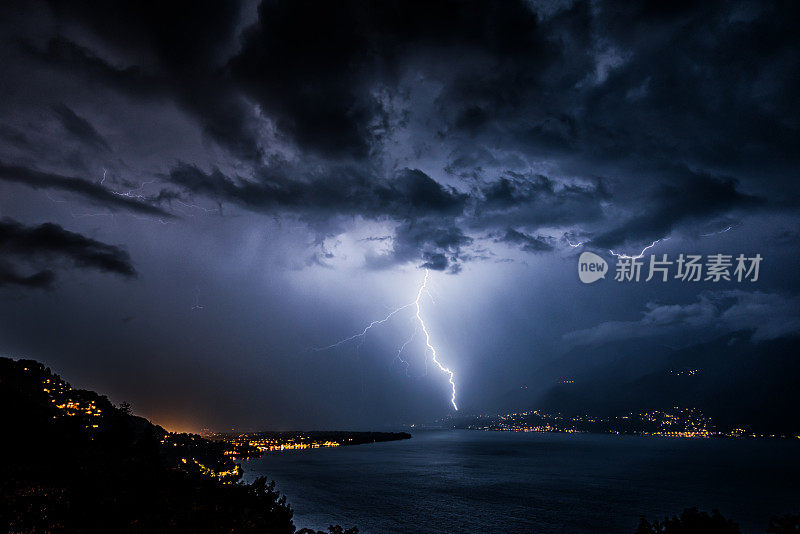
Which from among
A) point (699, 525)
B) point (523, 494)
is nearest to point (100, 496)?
point (699, 525)

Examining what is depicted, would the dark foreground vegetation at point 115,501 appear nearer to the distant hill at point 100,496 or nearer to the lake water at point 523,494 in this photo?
the distant hill at point 100,496

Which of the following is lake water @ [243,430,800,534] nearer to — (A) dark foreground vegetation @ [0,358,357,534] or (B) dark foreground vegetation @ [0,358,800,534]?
(B) dark foreground vegetation @ [0,358,800,534]

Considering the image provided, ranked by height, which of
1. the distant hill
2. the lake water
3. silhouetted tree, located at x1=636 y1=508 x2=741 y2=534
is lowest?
the lake water

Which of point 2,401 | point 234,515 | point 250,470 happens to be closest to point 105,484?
point 234,515

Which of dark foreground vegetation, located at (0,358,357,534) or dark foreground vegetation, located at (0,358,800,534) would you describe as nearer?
dark foreground vegetation, located at (0,358,800,534)

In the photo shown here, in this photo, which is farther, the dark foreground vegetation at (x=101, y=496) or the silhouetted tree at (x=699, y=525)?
the dark foreground vegetation at (x=101, y=496)

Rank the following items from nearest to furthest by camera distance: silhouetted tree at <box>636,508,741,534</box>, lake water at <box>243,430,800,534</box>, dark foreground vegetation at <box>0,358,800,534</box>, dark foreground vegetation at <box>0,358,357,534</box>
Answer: silhouetted tree at <box>636,508,741,534</box>, dark foreground vegetation at <box>0,358,800,534</box>, dark foreground vegetation at <box>0,358,357,534</box>, lake water at <box>243,430,800,534</box>

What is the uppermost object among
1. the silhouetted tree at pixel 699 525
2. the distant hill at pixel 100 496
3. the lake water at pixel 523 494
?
the silhouetted tree at pixel 699 525

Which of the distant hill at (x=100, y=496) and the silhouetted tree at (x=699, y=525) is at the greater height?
the silhouetted tree at (x=699, y=525)

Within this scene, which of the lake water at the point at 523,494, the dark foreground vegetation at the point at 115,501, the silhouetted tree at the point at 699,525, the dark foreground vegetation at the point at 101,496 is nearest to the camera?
the silhouetted tree at the point at 699,525

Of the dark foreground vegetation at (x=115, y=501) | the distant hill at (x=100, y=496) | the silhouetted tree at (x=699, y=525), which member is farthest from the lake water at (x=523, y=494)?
the silhouetted tree at (x=699, y=525)

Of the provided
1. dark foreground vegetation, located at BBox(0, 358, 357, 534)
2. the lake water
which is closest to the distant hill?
dark foreground vegetation, located at BBox(0, 358, 357, 534)

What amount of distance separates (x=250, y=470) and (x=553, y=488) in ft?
205

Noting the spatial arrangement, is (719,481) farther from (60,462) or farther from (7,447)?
(7,447)
